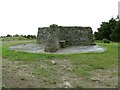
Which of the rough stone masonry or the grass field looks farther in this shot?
the rough stone masonry

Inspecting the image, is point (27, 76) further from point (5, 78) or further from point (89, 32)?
point (89, 32)

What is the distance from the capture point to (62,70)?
12734mm

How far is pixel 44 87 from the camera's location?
31.6 ft

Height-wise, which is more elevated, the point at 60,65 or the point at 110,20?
the point at 110,20

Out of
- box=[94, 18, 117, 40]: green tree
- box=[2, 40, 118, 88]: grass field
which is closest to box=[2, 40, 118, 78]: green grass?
box=[2, 40, 118, 88]: grass field

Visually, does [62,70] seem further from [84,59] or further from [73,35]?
[73,35]

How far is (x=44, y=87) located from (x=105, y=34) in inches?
1384

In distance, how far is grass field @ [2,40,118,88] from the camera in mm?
10250

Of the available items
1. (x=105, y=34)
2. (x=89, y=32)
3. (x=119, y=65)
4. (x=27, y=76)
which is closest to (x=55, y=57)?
(x=119, y=65)

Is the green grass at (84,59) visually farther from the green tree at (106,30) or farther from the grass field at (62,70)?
the green tree at (106,30)

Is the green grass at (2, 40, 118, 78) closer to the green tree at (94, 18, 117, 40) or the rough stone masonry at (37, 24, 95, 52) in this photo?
the rough stone masonry at (37, 24, 95, 52)

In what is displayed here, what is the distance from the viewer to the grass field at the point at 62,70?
→ 33.6ft

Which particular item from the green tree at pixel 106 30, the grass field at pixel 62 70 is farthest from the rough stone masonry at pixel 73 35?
the green tree at pixel 106 30

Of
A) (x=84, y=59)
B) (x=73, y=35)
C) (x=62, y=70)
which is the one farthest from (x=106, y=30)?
(x=62, y=70)
